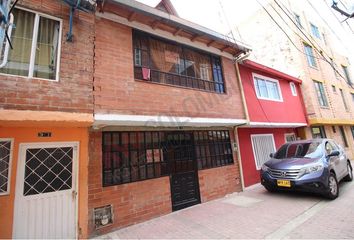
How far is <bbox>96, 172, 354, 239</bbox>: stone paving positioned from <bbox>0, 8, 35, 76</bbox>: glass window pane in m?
4.15

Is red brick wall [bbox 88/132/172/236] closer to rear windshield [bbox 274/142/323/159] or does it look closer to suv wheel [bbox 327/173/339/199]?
rear windshield [bbox 274/142/323/159]

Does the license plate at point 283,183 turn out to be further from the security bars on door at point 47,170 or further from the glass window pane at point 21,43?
the glass window pane at point 21,43

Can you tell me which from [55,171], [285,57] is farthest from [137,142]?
[285,57]

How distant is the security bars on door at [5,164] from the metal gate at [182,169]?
3.84m

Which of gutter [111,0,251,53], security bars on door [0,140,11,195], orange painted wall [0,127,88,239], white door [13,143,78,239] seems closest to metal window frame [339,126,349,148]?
gutter [111,0,251,53]

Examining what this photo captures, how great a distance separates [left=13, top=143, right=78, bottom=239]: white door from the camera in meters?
4.07

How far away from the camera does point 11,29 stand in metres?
4.15

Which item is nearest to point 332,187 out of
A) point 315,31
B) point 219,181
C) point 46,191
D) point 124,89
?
point 219,181

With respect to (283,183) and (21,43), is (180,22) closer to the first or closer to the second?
(21,43)

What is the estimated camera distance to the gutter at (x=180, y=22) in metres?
5.18

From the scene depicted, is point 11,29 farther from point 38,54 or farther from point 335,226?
point 335,226

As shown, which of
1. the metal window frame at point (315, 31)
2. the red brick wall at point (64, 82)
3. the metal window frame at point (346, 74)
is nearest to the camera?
the red brick wall at point (64, 82)

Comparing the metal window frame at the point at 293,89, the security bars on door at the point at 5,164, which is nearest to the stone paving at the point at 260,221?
the security bars on door at the point at 5,164

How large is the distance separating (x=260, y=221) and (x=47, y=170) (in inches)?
204
